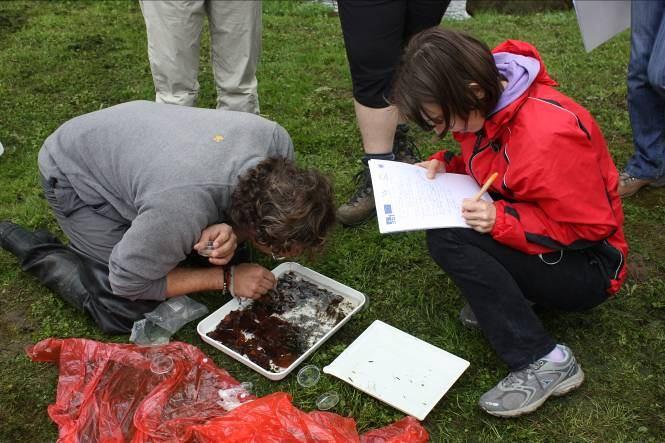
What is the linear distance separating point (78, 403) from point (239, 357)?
563 millimetres

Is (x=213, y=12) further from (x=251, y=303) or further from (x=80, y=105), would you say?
(x=251, y=303)

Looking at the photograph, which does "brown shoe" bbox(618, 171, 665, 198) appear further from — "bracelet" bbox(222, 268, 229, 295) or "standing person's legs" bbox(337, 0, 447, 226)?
"bracelet" bbox(222, 268, 229, 295)

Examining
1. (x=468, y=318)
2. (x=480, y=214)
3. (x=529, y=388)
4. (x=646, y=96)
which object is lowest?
(x=468, y=318)

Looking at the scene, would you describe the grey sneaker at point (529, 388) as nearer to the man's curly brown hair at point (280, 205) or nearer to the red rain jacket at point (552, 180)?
the red rain jacket at point (552, 180)

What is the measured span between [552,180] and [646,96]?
1557 millimetres

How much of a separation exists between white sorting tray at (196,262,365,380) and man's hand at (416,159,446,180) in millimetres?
583

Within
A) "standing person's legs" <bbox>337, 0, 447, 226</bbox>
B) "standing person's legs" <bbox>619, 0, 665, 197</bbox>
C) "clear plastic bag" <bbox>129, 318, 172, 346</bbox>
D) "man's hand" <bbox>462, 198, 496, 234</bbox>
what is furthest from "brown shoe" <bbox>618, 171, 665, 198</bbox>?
"clear plastic bag" <bbox>129, 318, 172, 346</bbox>

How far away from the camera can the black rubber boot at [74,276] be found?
2.50m

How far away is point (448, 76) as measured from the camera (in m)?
1.99

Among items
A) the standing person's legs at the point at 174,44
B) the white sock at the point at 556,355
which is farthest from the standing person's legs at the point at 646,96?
the standing person's legs at the point at 174,44

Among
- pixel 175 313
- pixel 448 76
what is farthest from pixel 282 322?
pixel 448 76

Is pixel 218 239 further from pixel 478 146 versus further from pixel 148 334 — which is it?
pixel 478 146

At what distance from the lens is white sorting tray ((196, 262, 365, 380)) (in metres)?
2.31

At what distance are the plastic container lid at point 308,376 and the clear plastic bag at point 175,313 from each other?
536 mm
